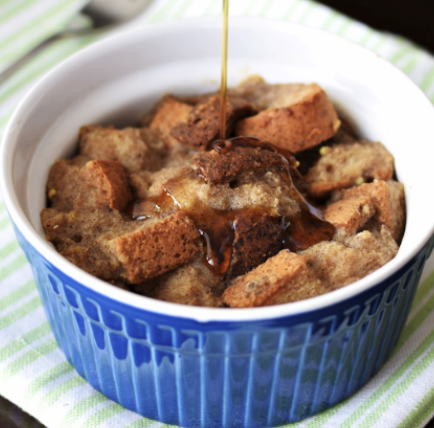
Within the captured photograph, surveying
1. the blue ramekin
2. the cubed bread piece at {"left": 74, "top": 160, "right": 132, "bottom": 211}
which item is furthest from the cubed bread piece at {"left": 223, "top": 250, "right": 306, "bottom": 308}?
the cubed bread piece at {"left": 74, "top": 160, "right": 132, "bottom": 211}

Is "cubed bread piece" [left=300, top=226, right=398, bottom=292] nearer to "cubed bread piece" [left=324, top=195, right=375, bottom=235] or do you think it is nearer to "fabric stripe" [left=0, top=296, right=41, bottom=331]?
"cubed bread piece" [left=324, top=195, right=375, bottom=235]

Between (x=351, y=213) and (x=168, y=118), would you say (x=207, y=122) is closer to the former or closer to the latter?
(x=168, y=118)

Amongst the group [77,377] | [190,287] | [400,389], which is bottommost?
[77,377]

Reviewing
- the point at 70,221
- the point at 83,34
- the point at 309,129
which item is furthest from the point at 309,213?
the point at 83,34

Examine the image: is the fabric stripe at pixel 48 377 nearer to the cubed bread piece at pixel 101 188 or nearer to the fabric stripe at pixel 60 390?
the fabric stripe at pixel 60 390

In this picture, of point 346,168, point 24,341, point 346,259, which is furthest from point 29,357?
point 346,168

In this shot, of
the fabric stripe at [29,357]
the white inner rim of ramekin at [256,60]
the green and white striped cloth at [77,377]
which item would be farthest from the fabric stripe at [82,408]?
the white inner rim of ramekin at [256,60]

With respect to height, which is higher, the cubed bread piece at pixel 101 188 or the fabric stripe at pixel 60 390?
the cubed bread piece at pixel 101 188

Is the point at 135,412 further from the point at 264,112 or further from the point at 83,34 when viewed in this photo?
the point at 83,34
